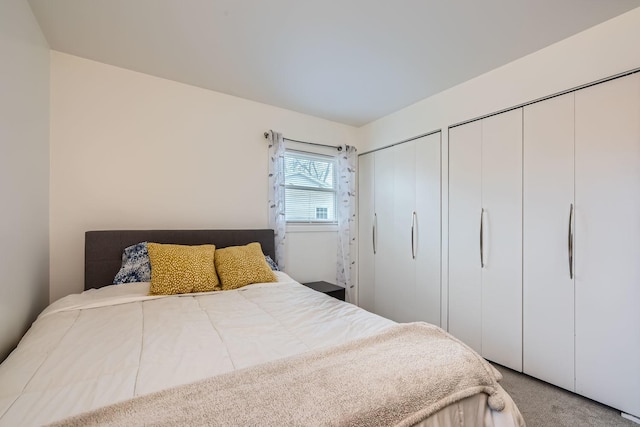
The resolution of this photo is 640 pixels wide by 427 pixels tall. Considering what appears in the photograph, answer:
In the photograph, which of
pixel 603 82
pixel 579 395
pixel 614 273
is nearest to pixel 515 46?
pixel 603 82

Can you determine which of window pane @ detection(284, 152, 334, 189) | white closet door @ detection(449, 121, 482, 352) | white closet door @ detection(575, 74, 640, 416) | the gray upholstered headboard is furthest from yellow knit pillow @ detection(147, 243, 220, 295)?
white closet door @ detection(575, 74, 640, 416)

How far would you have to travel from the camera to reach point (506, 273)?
223cm

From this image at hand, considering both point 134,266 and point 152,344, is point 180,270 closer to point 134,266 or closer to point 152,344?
point 134,266

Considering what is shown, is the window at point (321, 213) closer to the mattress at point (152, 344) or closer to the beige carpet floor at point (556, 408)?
the mattress at point (152, 344)

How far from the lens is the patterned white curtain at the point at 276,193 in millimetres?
3023

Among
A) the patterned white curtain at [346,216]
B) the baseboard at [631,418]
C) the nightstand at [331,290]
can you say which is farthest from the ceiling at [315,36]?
the baseboard at [631,418]

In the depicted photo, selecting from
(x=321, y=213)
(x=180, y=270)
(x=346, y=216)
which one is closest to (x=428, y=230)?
(x=346, y=216)

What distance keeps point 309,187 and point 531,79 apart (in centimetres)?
225

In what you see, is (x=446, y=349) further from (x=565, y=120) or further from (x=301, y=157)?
(x=301, y=157)

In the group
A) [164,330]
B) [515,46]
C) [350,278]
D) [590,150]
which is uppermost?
[515,46]

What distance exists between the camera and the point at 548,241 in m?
1.99

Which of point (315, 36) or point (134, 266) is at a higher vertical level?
point (315, 36)

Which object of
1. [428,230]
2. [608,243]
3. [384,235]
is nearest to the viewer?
[608,243]

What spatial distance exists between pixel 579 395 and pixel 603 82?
2.03 meters
